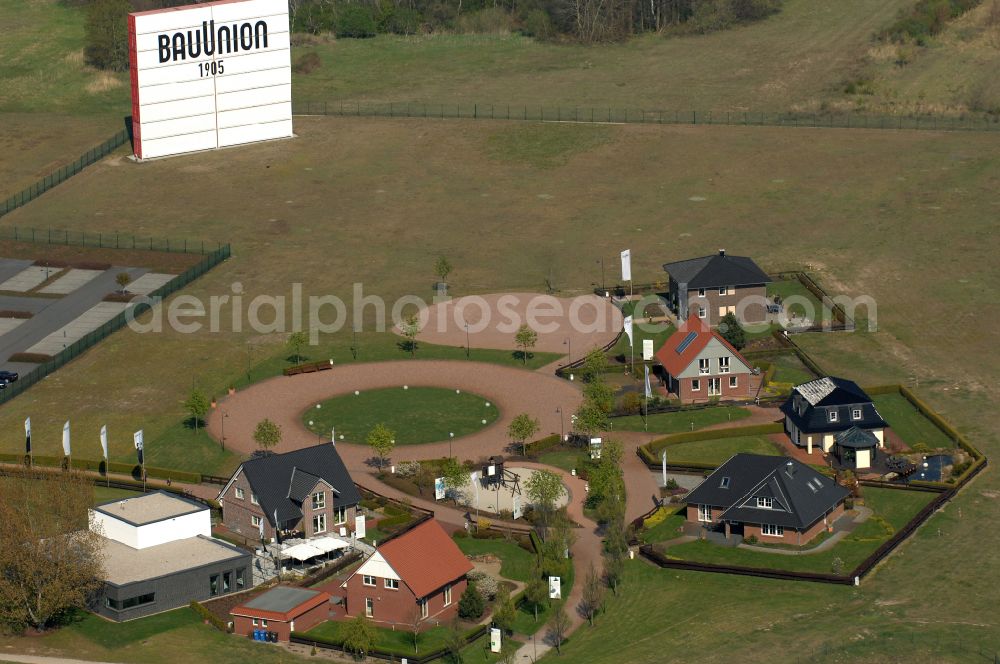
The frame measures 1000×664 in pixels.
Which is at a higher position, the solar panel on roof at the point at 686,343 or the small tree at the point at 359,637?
the solar panel on roof at the point at 686,343

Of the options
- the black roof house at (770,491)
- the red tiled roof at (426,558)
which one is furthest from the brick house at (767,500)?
the red tiled roof at (426,558)

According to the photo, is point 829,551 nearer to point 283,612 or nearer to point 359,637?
point 359,637

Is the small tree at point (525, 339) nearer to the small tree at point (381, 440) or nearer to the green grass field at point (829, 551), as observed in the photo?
the small tree at point (381, 440)

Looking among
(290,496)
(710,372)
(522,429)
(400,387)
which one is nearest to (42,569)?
(290,496)

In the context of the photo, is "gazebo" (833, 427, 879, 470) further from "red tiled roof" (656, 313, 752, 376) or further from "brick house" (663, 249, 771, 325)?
"brick house" (663, 249, 771, 325)

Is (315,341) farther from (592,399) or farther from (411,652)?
(411,652)
